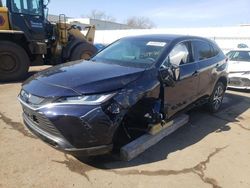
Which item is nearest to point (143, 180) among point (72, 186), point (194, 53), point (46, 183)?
point (72, 186)

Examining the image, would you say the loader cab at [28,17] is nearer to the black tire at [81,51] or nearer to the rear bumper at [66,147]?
the black tire at [81,51]

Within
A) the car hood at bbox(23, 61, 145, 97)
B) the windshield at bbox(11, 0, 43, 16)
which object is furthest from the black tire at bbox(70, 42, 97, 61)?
the car hood at bbox(23, 61, 145, 97)

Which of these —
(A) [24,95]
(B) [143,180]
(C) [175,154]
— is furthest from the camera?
(C) [175,154]

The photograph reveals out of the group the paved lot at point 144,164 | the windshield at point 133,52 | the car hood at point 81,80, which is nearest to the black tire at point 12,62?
the paved lot at point 144,164

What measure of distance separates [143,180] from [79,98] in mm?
1237

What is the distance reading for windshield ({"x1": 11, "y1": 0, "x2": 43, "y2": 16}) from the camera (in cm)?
851

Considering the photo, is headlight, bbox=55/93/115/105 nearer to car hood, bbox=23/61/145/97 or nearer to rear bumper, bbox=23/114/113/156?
car hood, bbox=23/61/145/97

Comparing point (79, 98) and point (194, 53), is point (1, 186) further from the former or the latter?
point (194, 53)

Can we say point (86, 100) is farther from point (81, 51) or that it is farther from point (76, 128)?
point (81, 51)

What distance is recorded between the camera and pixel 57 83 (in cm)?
319

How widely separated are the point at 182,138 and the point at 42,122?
2386 millimetres

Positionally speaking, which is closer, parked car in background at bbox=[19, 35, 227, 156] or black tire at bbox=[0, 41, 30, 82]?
parked car in background at bbox=[19, 35, 227, 156]

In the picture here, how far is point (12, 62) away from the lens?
27.5 ft

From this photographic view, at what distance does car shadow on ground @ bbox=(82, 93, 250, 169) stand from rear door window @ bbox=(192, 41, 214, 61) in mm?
1287
